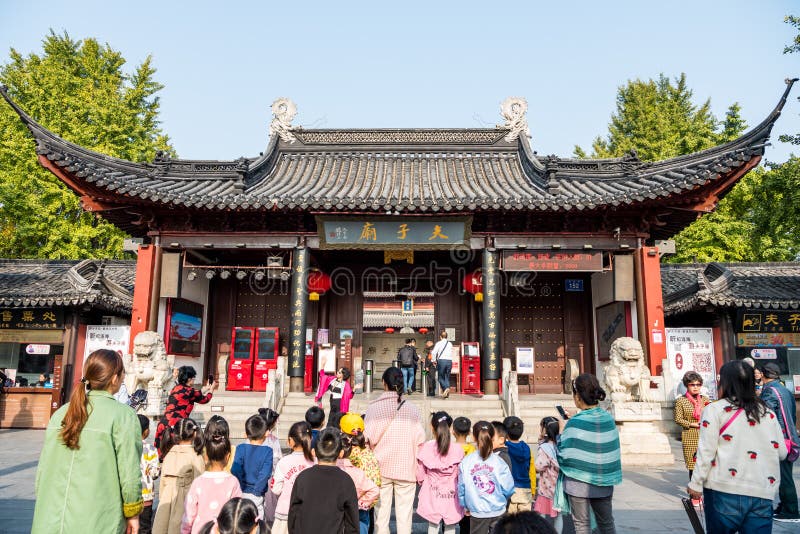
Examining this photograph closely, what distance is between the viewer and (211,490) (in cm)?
333

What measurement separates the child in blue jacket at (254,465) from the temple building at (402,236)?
7081 mm

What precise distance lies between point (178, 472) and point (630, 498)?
511 centimetres

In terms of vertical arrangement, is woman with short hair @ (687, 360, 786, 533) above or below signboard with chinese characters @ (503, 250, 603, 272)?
below

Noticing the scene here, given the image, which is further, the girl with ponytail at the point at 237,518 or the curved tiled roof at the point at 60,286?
the curved tiled roof at the point at 60,286

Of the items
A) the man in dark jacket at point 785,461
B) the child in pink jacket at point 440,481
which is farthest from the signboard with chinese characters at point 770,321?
the child in pink jacket at point 440,481

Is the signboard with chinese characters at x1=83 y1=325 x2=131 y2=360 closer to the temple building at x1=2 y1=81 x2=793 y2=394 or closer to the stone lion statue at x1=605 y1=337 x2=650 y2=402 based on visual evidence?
the temple building at x1=2 y1=81 x2=793 y2=394

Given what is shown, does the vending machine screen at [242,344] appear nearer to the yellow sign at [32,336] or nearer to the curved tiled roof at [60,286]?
the curved tiled roof at [60,286]

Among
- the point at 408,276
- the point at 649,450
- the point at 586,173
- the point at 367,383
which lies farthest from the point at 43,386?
the point at 586,173

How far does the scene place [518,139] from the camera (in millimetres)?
14914

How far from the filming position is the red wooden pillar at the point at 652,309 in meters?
10.9

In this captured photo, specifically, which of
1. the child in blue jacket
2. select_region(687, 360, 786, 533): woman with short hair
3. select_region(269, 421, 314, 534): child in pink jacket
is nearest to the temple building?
the child in blue jacket

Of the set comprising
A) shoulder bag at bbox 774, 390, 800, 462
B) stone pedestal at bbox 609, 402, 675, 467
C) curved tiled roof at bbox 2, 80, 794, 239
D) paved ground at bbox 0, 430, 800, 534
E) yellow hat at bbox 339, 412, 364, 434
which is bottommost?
paved ground at bbox 0, 430, 800, 534

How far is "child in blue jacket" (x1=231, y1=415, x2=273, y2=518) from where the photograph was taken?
3.96 m

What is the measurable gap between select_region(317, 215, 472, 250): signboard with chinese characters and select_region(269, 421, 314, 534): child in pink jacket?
783cm
